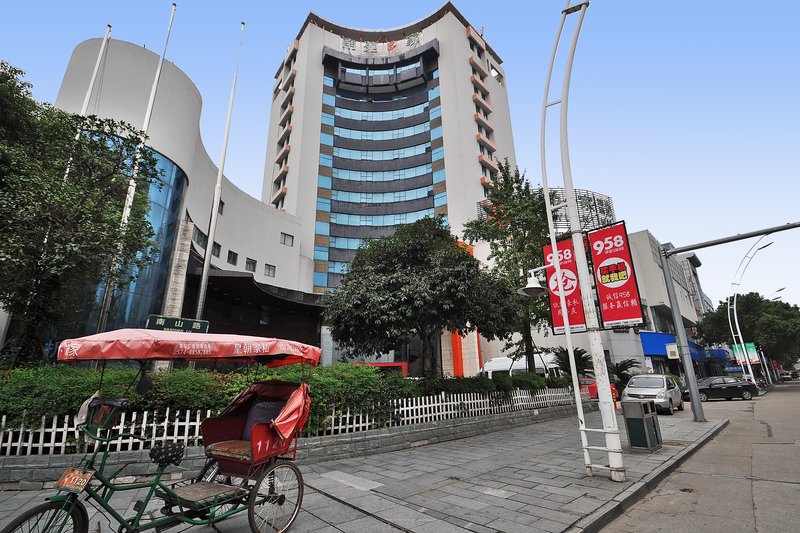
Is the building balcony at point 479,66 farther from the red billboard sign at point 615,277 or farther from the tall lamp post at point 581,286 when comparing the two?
the red billboard sign at point 615,277

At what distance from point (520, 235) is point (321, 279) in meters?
29.8

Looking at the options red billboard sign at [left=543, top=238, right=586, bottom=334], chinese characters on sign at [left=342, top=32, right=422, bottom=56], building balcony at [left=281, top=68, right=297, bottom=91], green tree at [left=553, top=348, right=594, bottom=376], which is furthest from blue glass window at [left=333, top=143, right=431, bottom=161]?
red billboard sign at [left=543, top=238, right=586, bottom=334]

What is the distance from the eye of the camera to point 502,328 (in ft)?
50.3

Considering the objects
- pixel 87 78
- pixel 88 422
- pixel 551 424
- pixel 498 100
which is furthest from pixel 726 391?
pixel 498 100

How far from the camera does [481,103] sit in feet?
174

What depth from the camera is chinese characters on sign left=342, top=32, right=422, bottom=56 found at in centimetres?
6028

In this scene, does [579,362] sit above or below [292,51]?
below

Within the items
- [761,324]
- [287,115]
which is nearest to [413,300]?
[761,324]

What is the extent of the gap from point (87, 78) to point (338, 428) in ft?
Answer: 77.1

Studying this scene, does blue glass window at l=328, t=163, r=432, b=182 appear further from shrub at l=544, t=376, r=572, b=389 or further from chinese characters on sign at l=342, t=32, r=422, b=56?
shrub at l=544, t=376, r=572, b=389

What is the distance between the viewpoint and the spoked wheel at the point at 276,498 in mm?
4344

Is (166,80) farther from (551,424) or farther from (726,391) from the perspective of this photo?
(726,391)

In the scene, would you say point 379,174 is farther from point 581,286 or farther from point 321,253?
point 581,286

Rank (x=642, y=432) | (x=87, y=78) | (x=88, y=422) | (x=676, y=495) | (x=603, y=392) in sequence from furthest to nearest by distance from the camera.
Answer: (x=87, y=78)
(x=642, y=432)
(x=603, y=392)
(x=676, y=495)
(x=88, y=422)
